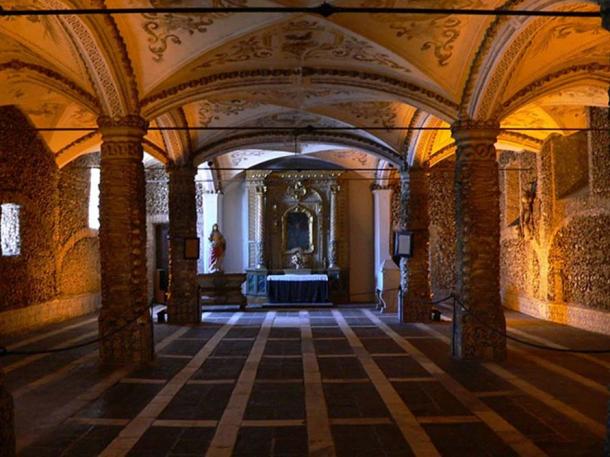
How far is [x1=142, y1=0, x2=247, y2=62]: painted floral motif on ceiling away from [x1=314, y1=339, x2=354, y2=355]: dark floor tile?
574 cm

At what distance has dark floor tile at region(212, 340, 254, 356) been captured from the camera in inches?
396

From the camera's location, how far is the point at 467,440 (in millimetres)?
5391

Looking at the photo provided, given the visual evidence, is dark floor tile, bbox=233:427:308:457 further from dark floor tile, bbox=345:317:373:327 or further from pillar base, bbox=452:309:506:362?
dark floor tile, bbox=345:317:373:327

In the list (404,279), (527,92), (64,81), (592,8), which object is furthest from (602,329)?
(64,81)

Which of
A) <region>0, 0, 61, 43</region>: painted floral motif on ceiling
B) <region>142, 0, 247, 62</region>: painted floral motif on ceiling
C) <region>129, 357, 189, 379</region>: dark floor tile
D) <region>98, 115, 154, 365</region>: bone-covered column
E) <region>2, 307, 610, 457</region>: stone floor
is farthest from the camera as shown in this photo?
<region>98, 115, 154, 365</region>: bone-covered column

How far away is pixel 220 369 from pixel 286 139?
25.5ft

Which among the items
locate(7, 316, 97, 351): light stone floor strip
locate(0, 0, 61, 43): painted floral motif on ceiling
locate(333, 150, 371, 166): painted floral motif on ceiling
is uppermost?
locate(0, 0, 61, 43): painted floral motif on ceiling

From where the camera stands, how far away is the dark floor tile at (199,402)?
6285 mm

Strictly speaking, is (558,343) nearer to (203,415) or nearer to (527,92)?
(527,92)

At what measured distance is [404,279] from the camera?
46.3 ft

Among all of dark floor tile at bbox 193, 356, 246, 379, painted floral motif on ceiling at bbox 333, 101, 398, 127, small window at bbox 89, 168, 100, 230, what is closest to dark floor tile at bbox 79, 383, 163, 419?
dark floor tile at bbox 193, 356, 246, 379

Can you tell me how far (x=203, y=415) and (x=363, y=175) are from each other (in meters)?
14.5

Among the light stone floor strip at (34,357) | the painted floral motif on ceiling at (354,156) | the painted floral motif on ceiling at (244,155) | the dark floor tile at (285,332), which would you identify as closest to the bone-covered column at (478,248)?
the dark floor tile at (285,332)

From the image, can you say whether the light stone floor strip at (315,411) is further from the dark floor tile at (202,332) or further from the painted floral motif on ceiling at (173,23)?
the painted floral motif on ceiling at (173,23)
